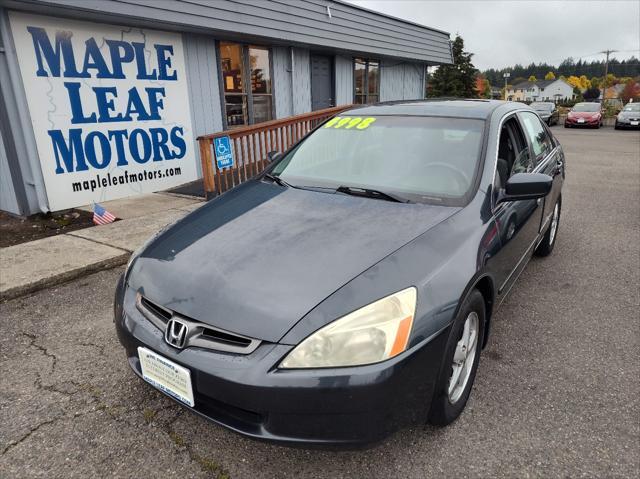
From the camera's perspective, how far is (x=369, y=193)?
8.50 feet

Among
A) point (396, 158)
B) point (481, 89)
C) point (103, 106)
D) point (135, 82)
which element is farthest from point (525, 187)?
point (481, 89)

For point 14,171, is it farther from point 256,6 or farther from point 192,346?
point 192,346

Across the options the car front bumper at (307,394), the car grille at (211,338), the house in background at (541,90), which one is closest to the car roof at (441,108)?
the car front bumper at (307,394)

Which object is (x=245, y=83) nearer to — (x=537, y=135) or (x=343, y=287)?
(x=537, y=135)

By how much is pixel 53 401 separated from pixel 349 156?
7.39 ft

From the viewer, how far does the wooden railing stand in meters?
5.88

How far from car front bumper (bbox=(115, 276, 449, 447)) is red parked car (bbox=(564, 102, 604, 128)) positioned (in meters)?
26.9

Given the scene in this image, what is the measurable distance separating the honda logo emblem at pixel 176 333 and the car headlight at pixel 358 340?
0.45 meters

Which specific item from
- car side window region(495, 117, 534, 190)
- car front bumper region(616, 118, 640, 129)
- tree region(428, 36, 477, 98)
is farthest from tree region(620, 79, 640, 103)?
car side window region(495, 117, 534, 190)

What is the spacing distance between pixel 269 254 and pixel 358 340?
2.04 ft

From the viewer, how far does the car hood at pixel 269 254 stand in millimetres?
1766

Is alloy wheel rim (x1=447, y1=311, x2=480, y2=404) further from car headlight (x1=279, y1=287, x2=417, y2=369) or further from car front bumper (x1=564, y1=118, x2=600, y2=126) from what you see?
car front bumper (x1=564, y1=118, x2=600, y2=126)

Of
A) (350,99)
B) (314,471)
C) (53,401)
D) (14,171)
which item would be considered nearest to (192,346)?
(314,471)

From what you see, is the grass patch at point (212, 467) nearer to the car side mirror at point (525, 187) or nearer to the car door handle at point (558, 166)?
the car side mirror at point (525, 187)
